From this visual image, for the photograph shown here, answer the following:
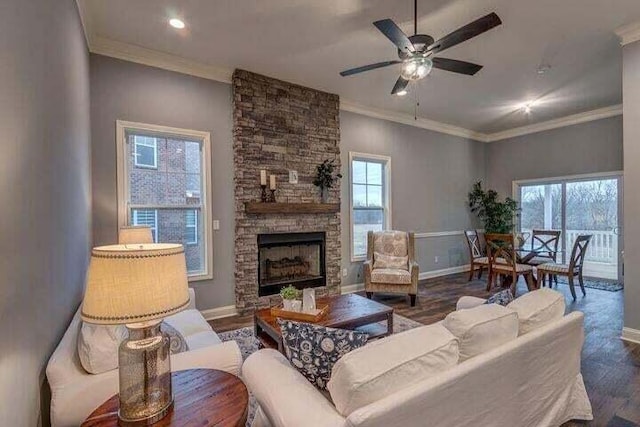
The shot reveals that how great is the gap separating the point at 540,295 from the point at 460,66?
6.58ft

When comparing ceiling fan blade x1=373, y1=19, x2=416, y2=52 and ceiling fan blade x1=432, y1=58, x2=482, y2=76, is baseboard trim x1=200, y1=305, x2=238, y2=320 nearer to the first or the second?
ceiling fan blade x1=373, y1=19, x2=416, y2=52

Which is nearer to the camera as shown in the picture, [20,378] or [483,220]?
[20,378]

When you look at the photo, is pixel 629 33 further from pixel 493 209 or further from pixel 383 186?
pixel 493 209

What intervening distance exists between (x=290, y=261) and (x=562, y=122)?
5.84 metres

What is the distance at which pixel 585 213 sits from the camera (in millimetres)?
6000

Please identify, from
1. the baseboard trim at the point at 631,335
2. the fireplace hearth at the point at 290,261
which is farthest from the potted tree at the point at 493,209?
the fireplace hearth at the point at 290,261

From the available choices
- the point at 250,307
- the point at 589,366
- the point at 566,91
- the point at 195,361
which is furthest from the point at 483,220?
the point at 195,361

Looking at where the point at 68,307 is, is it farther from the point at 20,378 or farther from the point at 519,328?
the point at 519,328

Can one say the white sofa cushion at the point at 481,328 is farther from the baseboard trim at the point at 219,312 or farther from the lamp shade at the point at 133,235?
the baseboard trim at the point at 219,312

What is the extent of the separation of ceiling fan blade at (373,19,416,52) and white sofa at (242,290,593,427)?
208cm

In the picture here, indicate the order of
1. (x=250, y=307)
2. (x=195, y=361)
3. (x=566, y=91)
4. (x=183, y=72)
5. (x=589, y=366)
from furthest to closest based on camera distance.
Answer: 1. (x=566, y=91)
2. (x=250, y=307)
3. (x=183, y=72)
4. (x=589, y=366)
5. (x=195, y=361)

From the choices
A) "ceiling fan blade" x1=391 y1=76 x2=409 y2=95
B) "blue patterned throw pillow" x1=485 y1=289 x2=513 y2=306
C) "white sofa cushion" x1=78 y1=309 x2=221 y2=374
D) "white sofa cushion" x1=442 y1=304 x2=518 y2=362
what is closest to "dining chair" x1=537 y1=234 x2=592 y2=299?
"blue patterned throw pillow" x1=485 y1=289 x2=513 y2=306

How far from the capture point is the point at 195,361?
161 cm

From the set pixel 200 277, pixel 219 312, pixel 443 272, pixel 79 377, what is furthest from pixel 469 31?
pixel 443 272
